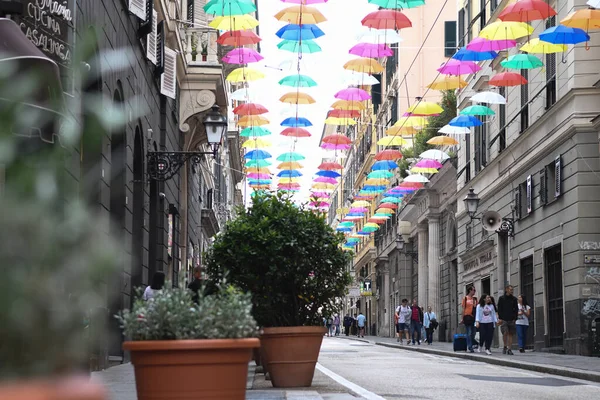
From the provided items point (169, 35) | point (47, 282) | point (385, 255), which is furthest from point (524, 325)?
point (385, 255)

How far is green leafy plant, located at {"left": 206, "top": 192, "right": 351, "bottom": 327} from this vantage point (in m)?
10.8

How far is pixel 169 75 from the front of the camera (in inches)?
925

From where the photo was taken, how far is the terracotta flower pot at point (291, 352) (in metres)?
10.4

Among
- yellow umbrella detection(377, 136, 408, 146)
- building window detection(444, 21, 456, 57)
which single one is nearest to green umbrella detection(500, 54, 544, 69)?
yellow umbrella detection(377, 136, 408, 146)

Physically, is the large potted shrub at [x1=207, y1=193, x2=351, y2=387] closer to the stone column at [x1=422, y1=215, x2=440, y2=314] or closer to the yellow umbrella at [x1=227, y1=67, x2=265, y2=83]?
the yellow umbrella at [x1=227, y1=67, x2=265, y2=83]

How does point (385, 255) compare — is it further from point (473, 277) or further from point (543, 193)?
point (543, 193)

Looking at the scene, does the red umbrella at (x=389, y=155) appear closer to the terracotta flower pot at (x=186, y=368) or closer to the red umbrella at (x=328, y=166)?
the red umbrella at (x=328, y=166)

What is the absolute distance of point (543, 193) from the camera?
89.4 feet

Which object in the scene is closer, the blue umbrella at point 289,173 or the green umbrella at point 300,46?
the green umbrella at point 300,46

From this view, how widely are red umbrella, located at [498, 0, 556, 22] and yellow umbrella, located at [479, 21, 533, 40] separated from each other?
1.09 metres

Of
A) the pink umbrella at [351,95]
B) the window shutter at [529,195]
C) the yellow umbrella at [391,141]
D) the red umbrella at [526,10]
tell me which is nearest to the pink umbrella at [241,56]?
the pink umbrella at [351,95]

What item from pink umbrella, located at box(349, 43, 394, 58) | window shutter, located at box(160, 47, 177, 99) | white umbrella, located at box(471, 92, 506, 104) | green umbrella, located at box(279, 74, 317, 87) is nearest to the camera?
window shutter, located at box(160, 47, 177, 99)

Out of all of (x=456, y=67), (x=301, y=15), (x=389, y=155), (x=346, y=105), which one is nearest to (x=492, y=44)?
(x=456, y=67)

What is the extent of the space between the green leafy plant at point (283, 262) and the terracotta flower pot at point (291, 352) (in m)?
0.39
